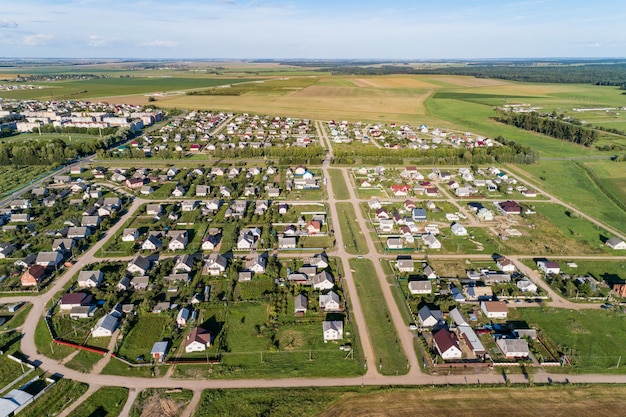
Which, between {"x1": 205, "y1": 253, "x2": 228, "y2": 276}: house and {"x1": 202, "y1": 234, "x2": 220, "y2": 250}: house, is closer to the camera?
{"x1": 205, "y1": 253, "x2": 228, "y2": 276}: house

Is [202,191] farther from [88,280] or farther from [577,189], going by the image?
[577,189]

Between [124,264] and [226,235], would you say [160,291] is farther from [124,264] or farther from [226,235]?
[226,235]

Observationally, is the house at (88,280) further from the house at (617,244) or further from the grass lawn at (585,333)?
the house at (617,244)

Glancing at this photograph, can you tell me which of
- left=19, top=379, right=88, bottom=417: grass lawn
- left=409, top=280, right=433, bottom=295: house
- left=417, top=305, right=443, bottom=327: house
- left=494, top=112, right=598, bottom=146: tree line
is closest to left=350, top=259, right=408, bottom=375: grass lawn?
left=417, top=305, right=443, bottom=327: house

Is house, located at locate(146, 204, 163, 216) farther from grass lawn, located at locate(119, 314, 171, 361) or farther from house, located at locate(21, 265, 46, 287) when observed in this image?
grass lawn, located at locate(119, 314, 171, 361)

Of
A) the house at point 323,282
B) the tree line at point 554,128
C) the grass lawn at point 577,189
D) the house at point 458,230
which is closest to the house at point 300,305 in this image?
the house at point 323,282

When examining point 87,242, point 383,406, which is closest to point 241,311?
point 383,406

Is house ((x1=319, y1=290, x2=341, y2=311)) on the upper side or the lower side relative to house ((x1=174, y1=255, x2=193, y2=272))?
lower
